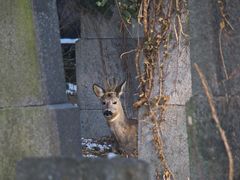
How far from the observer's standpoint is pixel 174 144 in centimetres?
747

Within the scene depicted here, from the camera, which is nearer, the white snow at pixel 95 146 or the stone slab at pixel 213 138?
the stone slab at pixel 213 138

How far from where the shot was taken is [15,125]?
545cm

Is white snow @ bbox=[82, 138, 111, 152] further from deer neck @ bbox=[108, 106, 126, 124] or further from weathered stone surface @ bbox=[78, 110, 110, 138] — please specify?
deer neck @ bbox=[108, 106, 126, 124]

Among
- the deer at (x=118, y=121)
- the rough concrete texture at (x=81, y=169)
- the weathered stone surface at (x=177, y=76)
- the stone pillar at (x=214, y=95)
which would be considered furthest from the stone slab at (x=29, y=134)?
the deer at (x=118, y=121)

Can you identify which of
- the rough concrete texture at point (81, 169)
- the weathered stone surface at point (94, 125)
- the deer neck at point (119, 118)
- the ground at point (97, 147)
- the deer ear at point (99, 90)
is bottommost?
the ground at point (97, 147)

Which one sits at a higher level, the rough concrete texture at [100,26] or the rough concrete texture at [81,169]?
the rough concrete texture at [100,26]

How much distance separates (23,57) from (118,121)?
16.9 feet

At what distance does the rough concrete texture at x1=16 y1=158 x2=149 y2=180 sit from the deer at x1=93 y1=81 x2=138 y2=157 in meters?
7.08

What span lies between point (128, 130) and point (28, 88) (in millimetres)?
5004

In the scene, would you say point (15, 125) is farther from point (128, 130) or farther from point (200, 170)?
point (128, 130)

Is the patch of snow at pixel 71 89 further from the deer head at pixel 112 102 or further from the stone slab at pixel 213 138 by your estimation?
the stone slab at pixel 213 138

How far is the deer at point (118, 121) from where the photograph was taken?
10.3 metres

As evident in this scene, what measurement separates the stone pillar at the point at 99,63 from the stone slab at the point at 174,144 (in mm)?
4050

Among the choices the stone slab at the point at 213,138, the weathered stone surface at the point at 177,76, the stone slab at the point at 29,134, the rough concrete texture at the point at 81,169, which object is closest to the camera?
the rough concrete texture at the point at 81,169
